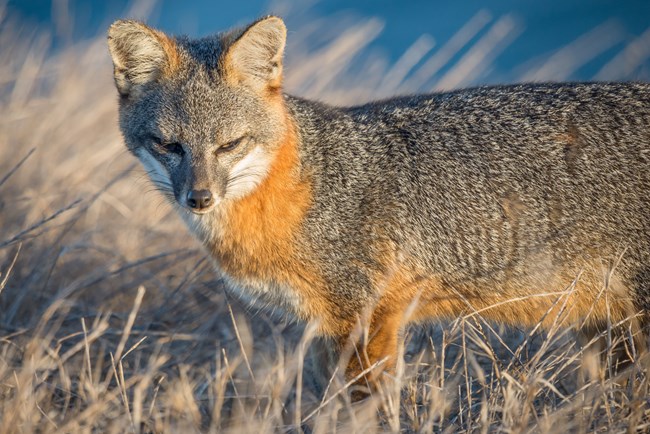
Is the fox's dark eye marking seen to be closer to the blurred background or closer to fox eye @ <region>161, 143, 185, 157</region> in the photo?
fox eye @ <region>161, 143, 185, 157</region>

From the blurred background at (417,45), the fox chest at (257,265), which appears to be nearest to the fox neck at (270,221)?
the fox chest at (257,265)

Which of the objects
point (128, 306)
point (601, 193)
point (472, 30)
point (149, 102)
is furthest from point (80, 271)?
point (472, 30)

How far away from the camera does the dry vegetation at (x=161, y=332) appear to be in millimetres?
3164

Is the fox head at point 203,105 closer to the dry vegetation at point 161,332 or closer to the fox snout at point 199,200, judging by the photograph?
the fox snout at point 199,200

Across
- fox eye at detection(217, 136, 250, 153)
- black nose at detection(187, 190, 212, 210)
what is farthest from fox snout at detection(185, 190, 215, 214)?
fox eye at detection(217, 136, 250, 153)

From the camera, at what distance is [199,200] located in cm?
362

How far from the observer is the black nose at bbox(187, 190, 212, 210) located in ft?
11.9

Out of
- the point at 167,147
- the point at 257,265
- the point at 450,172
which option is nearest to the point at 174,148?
the point at 167,147

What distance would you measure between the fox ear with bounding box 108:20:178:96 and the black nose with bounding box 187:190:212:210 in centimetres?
73

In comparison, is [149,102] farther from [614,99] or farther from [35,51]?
[35,51]

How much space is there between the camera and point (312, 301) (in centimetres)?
388

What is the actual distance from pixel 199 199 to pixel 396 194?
98 cm

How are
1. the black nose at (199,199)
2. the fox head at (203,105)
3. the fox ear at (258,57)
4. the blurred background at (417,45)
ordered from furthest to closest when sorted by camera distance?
1. the blurred background at (417,45)
2. the fox ear at (258,57)
3. the fox head at (203,105)
4. the black nose at (199,199)

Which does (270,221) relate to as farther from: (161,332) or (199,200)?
(161,332)
